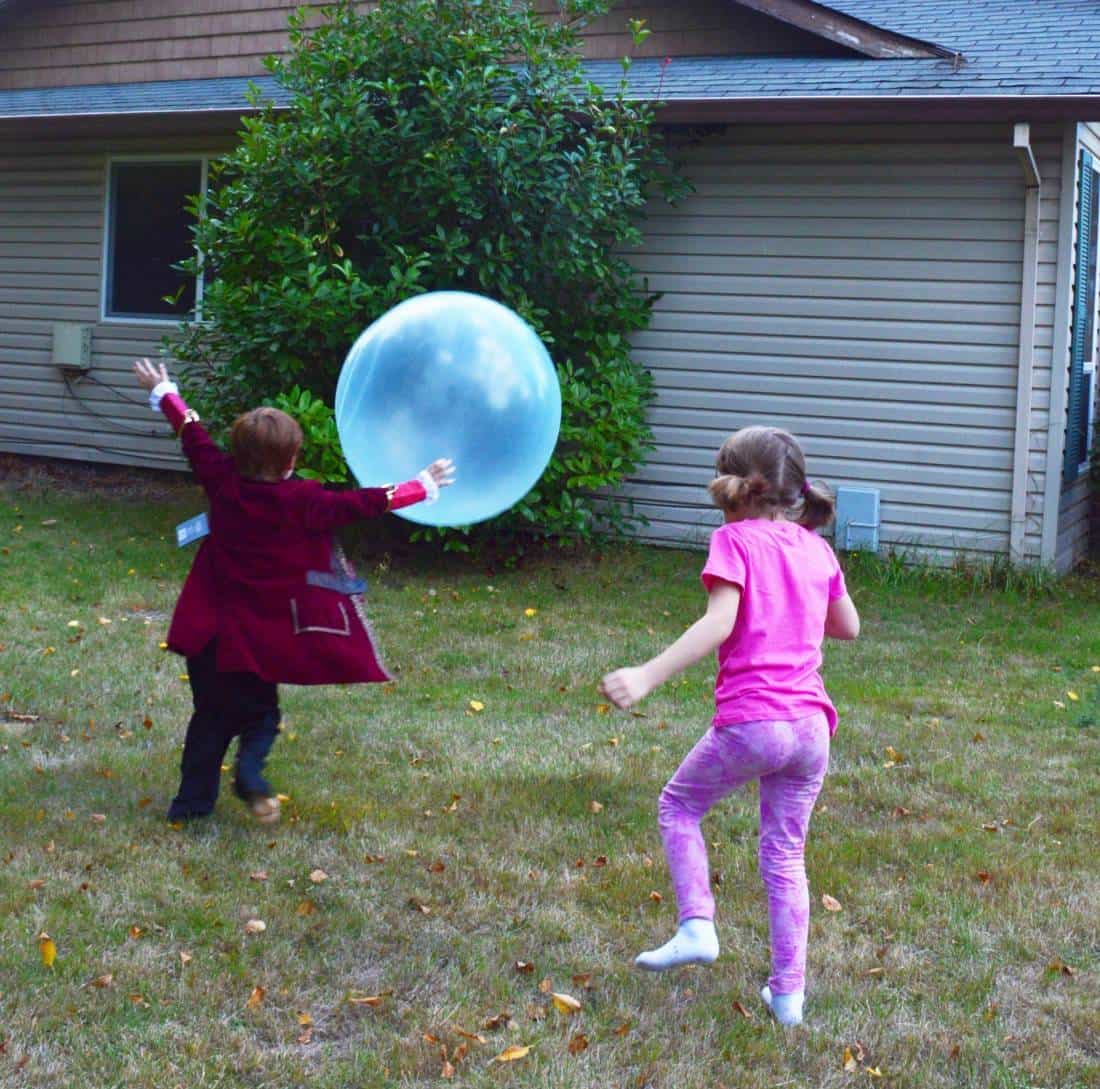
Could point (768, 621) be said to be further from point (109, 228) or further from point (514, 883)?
point (109, 228)

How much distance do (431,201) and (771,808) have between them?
6.37m

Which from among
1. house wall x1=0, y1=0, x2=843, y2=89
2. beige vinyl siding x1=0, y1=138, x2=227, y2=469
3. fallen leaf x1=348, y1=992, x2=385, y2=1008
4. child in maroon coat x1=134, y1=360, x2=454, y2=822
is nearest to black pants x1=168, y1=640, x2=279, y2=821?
child in maroon coat x1=134, y1=360, x2=454, y2=822

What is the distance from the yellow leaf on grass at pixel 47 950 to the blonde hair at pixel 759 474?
2.03 meters

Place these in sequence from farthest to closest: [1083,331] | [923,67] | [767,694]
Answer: [1083,331]
[923,67]
[767,694]

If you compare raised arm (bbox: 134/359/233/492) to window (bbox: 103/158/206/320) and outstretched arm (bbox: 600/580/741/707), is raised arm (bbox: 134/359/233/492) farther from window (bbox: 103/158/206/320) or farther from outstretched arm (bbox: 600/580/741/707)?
window (bbox: 103/158/206/320)

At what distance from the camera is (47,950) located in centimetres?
378

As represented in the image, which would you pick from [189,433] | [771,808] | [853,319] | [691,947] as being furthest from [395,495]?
[853,319]

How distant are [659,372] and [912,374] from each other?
183 centimetres

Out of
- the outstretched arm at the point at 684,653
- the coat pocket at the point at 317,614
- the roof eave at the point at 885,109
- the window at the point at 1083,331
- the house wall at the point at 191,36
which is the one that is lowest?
the coat pocket at the point at 317,614

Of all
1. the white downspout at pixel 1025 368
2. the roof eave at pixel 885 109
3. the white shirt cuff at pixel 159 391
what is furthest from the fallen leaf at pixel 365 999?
the roof eave at pixel 885 109

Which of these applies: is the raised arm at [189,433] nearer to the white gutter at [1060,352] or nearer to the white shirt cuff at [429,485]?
the white shirt cuff at [429,485]

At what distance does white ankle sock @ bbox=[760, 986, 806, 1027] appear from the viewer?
3604mm

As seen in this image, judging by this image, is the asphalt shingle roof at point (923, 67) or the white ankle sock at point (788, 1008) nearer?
the white ankle sock at point (788, 1008)

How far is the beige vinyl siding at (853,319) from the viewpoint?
949 centimetres
